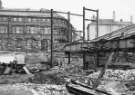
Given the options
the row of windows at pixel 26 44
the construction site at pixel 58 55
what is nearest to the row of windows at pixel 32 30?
the construction site at pixel 58 55

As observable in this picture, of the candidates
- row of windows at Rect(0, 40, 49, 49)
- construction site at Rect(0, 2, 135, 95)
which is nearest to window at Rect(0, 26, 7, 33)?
construction site at Rect(0, 2, 135, 95)

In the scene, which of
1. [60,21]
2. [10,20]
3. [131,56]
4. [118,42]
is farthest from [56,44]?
[118,42]

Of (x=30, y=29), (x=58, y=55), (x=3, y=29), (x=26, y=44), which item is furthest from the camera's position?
(x=30, y=29)

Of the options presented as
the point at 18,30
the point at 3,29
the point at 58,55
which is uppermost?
the point at 3,29

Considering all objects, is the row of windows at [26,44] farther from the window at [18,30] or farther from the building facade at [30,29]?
the window at [18,30]

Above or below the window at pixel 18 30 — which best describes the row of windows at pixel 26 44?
below

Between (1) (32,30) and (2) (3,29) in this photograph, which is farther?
(1) (32,30)

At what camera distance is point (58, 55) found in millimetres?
32406

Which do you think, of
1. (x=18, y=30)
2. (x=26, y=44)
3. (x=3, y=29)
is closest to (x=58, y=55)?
(x=26, y=44)

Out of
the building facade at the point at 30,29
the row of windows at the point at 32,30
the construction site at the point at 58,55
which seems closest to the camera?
the construction site at the point at 58,55

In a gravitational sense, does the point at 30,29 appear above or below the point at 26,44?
above

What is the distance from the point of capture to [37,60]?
109 ft

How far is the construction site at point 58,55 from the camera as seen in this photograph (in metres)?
11.7

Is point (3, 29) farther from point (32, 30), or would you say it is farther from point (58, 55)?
point (58, 55)
